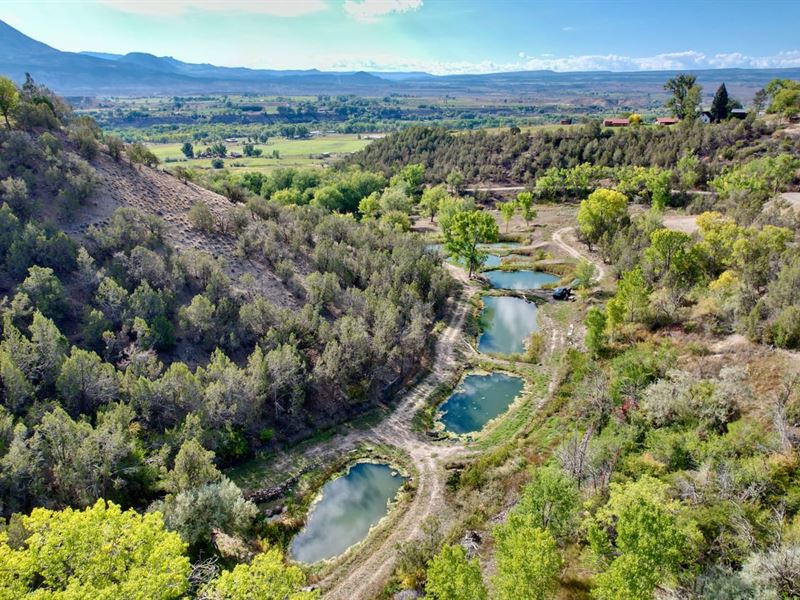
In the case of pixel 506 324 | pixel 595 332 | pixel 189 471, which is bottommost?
pixel 506 324

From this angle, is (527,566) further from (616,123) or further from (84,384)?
(616,123)

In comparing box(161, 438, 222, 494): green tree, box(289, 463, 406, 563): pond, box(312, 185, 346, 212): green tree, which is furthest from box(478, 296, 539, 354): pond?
box(312, 185, 346, 212): green tree

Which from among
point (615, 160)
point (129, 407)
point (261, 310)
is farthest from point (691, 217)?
point (129, 407)

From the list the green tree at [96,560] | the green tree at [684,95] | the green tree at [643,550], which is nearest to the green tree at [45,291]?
the green tree at [96,560]

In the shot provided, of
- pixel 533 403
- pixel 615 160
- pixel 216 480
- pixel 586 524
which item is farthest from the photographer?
pixel 615 160

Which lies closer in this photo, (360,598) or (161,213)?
(360,598)

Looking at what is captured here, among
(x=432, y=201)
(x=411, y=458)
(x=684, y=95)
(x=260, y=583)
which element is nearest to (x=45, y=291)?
(x=411, y=458)

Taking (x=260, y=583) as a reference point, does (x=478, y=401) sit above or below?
below

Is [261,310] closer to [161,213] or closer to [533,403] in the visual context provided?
[161,213]
